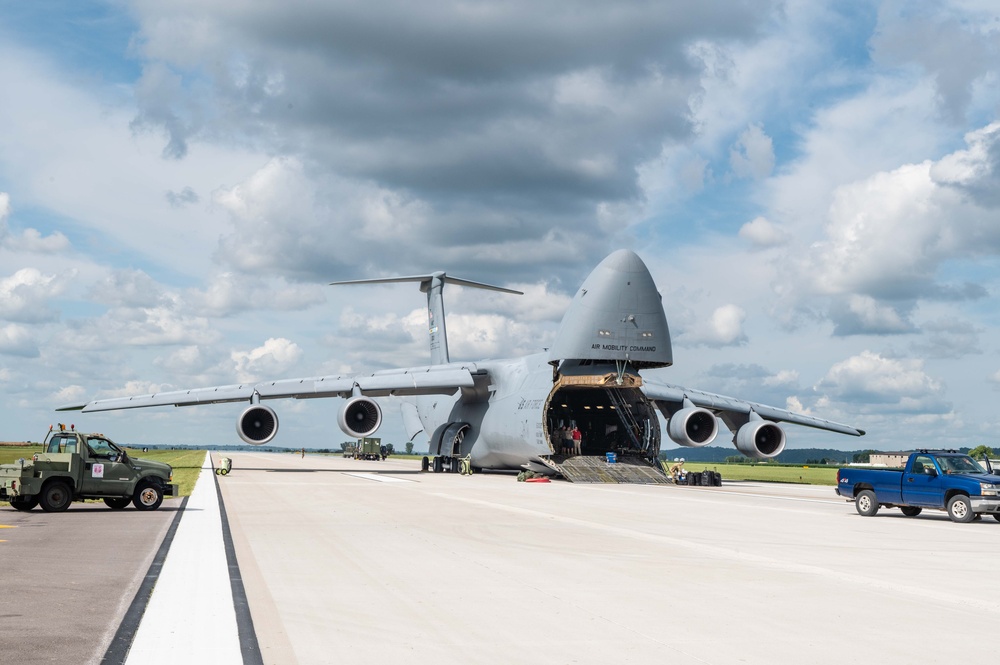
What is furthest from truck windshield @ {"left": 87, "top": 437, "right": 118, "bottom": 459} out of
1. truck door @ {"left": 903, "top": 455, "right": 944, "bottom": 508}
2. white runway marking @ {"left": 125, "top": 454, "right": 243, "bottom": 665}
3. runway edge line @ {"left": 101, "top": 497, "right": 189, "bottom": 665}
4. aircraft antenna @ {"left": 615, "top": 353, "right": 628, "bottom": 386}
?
aircraft antenna @ {"left": 615, "top": 353, "right": 628, "bottom": 386}

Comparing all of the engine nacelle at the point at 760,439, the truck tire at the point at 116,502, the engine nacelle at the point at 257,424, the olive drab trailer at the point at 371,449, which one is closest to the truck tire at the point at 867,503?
the truck tire at the point at 116,502

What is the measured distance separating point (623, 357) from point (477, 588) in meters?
26.3

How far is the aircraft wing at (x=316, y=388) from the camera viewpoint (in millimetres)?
43188

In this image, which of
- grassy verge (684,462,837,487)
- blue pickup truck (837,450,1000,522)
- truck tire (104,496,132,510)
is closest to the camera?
blue pickup truck (837,450,1000,522)

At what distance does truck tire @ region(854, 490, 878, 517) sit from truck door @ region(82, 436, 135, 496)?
54.1 feet

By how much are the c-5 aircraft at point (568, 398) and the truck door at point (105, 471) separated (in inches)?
758

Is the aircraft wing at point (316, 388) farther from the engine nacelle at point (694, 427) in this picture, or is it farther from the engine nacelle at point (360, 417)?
the engine nacelle at point (694, 427)

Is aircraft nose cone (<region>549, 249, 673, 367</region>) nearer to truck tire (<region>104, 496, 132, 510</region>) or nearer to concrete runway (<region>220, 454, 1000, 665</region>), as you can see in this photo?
concrete runway (<region>220, 454, 1000, 665</region>)

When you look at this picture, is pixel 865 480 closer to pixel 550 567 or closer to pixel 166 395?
pixel 550 567

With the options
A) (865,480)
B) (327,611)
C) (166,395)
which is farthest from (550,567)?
(166,395)

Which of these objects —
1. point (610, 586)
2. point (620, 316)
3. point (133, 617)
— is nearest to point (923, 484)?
point (610, 586)

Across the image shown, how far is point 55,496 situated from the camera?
21.0 m

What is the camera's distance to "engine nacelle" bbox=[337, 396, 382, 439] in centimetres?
4157

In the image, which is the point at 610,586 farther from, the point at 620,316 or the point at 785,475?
the point at 785,475
